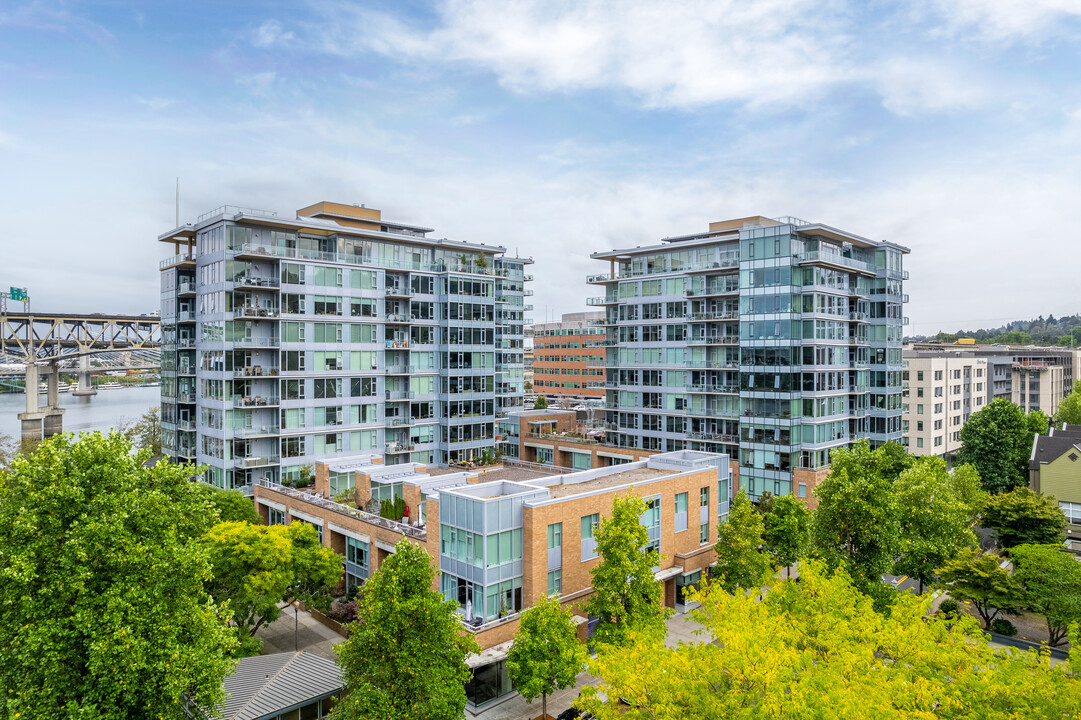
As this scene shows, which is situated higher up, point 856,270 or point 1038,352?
point 856,270

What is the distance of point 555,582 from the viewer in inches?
1363

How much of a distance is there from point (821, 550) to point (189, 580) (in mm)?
29648

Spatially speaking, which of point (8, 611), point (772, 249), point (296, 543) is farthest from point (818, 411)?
point (8, 611)

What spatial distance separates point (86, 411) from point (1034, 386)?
179 meters

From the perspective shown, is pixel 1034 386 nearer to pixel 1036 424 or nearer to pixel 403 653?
pixel 1036 424

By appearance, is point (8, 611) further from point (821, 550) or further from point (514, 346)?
point (514, 346)

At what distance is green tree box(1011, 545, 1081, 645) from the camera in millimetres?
32112

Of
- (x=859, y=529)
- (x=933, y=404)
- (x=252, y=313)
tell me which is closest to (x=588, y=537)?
(x=859, y=529)

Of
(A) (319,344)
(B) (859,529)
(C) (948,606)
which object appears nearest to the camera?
(B) (859,529)

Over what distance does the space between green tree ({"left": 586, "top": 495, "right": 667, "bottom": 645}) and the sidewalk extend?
591 inches

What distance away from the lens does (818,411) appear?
60.5 meters

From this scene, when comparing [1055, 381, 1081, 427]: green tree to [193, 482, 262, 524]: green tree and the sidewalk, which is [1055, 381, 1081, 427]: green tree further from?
[193, 482, 262, 524]: green tree

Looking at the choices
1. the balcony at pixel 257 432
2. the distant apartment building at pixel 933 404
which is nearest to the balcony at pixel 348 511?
the balcony at pixel 257 432

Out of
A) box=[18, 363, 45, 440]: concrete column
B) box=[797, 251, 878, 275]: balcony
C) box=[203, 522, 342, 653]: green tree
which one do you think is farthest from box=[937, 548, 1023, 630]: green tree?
box=[18, 363, 45, 440]: concrete column
